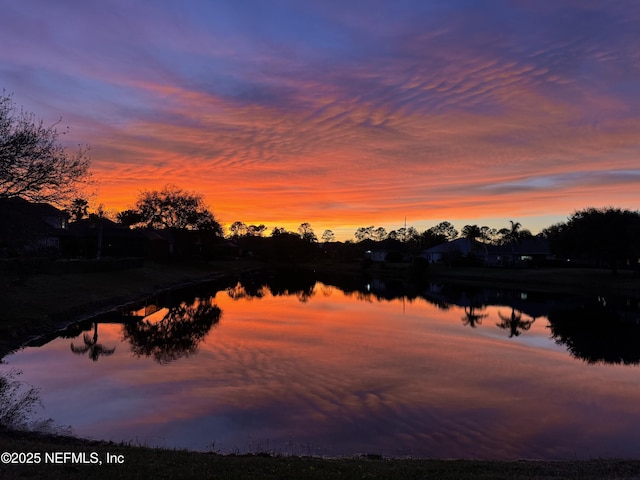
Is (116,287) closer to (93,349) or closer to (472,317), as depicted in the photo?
(93,349)

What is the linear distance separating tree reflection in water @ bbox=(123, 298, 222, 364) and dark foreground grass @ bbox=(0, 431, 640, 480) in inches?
505

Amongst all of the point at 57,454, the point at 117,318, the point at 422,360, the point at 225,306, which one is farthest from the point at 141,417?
the point at 225,306

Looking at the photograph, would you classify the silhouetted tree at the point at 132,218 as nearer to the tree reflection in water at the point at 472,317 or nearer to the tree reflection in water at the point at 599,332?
the tree reflection in water at the point at 472,317

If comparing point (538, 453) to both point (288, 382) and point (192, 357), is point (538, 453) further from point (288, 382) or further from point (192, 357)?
point (192, 357)

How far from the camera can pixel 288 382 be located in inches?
731

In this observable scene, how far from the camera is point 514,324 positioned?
1459 inches

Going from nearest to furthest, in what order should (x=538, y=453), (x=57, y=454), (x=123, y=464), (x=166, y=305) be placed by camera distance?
1. (x=123, y=464)
2. (x=57, y=454)
3. (x=538, y=453)
4. (x=166, y=305)

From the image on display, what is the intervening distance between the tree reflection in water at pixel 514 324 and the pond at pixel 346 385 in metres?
0.35

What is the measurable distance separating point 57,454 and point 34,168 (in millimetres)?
16981

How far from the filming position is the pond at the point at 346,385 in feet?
43.3

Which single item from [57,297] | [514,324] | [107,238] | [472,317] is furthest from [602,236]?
[107,238]

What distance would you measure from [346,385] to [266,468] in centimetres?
953

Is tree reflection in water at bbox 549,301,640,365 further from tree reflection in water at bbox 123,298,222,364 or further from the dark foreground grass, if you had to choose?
tree reflection in water at bbox 123,298,222,364

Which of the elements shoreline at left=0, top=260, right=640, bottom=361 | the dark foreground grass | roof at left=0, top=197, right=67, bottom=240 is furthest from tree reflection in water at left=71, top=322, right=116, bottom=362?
the dark foreground grass
